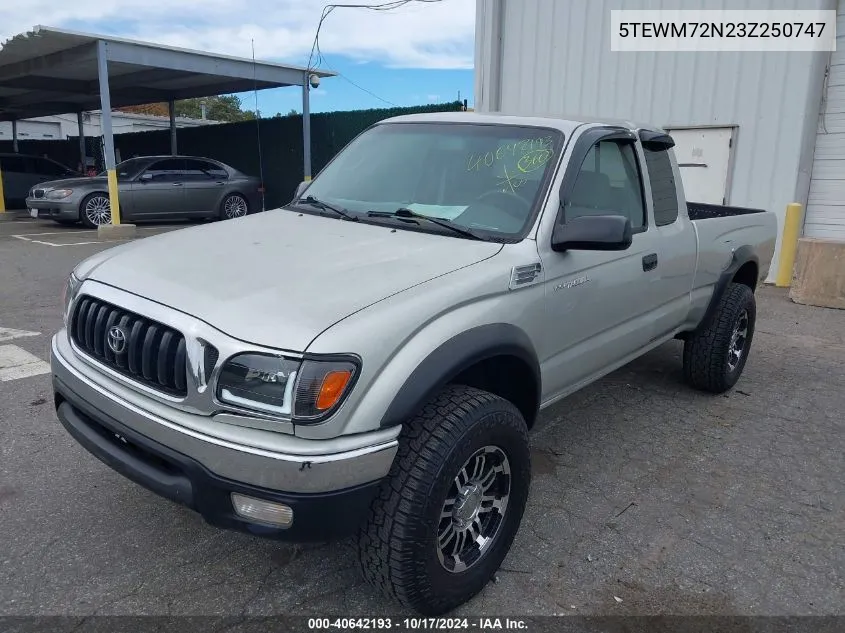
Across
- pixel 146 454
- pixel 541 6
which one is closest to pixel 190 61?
pixel 541 6

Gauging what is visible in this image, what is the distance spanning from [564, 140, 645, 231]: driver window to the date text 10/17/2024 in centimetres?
175

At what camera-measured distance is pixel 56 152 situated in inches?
1111

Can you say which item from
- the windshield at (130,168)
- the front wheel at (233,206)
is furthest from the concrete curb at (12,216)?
the front wheel at (233,206)

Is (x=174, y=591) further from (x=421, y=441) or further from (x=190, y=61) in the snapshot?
(x=190, y=61)

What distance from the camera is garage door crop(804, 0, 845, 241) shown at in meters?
8.56

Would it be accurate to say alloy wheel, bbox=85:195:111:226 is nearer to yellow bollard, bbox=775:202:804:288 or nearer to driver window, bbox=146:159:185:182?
driver window, bbox=146:159:185:182

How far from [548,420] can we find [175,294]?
2.74m

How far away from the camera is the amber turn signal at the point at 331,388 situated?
2102 millimetres

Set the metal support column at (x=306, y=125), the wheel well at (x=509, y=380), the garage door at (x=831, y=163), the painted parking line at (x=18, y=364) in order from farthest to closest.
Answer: the metal support column at (x=306, y=125) → the garage door at (x=831, y=163) → the painted parking line at (x=18, y=364) → the wheel well at (x=509, y=380)

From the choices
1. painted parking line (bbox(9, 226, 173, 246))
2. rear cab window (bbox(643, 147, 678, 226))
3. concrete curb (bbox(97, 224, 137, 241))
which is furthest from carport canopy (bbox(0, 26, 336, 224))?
rear cab window (bbox(643, 147, 678, 226))

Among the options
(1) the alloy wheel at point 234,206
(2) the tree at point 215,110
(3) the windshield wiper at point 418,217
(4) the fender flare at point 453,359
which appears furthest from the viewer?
(2) the tree at point 215,110

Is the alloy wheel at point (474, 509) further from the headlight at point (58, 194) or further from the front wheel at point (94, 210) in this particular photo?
the headlight at point (58, 194)

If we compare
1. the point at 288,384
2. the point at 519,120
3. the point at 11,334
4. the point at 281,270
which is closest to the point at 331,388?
the point at 288,384

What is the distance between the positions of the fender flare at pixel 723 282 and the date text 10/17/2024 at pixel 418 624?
2806mm
